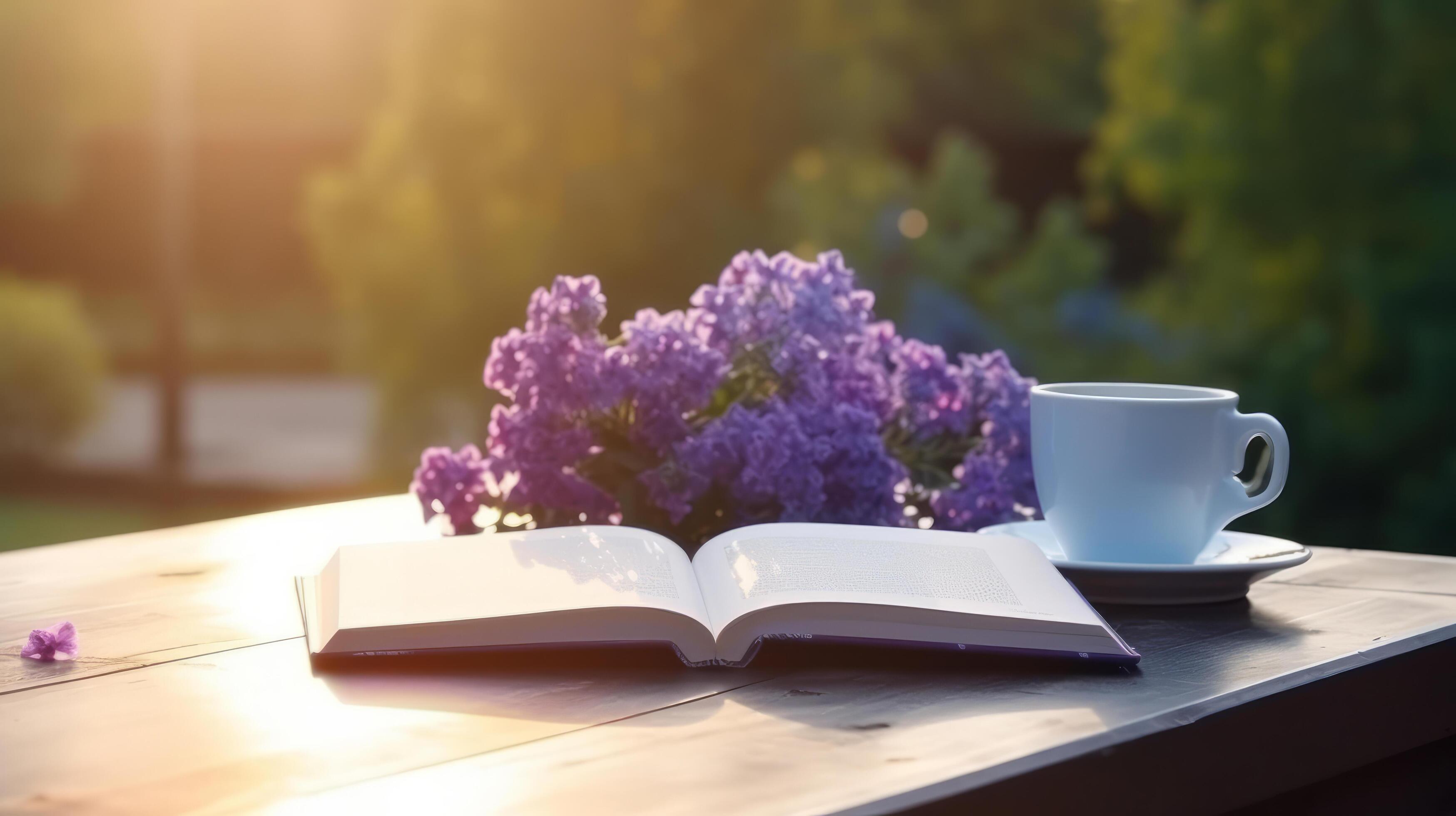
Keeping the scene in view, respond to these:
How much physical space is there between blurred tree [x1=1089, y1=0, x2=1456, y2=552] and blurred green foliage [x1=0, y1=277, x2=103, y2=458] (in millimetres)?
4654

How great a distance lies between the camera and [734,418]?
47.6 inches

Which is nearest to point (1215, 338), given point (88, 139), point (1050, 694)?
point (1050, 694)

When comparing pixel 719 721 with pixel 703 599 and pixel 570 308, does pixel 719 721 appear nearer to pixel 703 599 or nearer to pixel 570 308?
pixel 703 599

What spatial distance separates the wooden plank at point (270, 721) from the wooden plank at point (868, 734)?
3 centimetres

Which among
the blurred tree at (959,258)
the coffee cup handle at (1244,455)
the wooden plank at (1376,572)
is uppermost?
the blurred tree at (959,258)

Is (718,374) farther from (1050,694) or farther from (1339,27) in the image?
(1339,27)

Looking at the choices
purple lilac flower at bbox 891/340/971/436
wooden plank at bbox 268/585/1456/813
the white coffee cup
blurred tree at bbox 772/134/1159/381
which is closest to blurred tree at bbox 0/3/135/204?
blurred tree at bbox 772/134/1159/381

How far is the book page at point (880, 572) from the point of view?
2.93 feet

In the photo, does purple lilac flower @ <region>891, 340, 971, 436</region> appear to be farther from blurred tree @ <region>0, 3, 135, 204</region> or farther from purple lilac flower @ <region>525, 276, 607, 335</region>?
blurred tree @ <region>0, 3, 135, 204</region>

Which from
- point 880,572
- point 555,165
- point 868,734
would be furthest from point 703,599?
point 555,165

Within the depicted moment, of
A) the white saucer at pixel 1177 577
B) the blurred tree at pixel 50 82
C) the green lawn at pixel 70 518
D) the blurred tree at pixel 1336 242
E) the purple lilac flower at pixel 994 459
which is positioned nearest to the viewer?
the white saucer at pixel 1177 577

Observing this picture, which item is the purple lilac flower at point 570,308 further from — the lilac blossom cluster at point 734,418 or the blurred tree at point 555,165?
the blurred tree at point 555,165

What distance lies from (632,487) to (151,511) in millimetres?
6554

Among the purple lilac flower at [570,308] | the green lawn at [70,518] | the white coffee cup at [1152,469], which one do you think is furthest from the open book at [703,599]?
the green lawn at [70,518]
